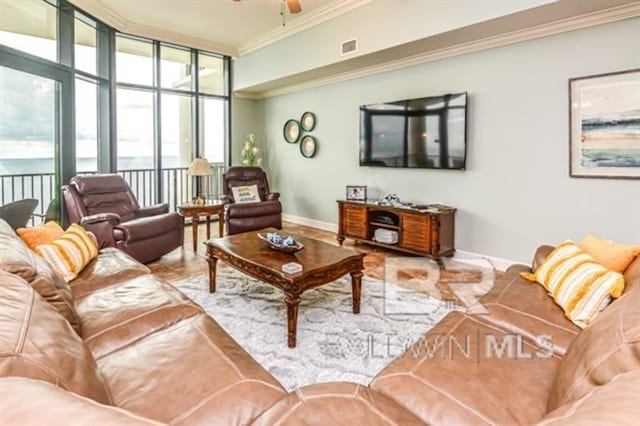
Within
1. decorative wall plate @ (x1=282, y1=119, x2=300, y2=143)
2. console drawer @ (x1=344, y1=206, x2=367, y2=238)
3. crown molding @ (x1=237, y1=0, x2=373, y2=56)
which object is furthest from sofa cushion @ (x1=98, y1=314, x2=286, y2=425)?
decorative wall plate @ (x1=282, y1=119, x2=300, y2=143)

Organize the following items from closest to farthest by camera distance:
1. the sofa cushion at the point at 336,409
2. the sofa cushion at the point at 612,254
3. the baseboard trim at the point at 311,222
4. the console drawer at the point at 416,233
Answer: the sofa cushion at the point at 336,409 < the sofa cushion at the point at 612,254 < the console drawer at the point at 416,233 < the baseboard trim at the point at 311,222

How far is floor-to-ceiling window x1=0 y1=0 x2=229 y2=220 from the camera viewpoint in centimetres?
384

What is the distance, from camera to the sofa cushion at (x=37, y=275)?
1.53 metres

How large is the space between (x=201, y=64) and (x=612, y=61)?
5869 mm

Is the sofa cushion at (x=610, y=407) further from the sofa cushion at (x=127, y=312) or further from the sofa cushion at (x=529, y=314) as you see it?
the sofa cushion at (x=127, y=312)

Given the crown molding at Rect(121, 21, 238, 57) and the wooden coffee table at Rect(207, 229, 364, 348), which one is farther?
the crown molding at Rect(121, 21, 238, 57)

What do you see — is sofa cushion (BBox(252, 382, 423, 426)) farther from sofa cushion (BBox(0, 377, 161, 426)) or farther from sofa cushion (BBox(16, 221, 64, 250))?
sofa cushion (BBox(16, 221, 64, 250))

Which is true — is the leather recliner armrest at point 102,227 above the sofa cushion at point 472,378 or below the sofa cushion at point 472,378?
above

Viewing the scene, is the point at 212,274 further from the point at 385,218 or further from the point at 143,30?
the point at 143,30

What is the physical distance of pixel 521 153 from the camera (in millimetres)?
3939

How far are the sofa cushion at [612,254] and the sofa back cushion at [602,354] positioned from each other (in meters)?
0.89

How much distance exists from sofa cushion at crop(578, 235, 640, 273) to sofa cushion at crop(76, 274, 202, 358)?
7.10 ft

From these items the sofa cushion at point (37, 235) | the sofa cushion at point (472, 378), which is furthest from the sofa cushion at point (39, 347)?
the sofa cushion at point (37, 235)

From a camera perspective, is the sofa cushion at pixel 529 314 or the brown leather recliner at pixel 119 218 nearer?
the sofa cushion at pixel 529 314
